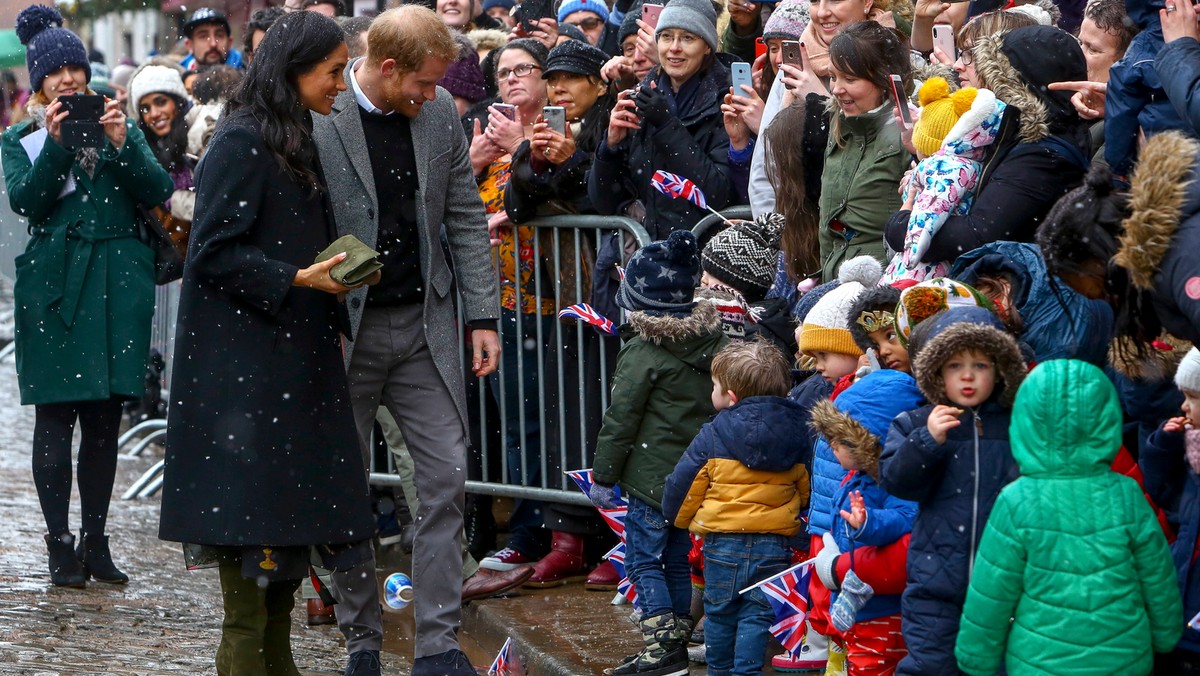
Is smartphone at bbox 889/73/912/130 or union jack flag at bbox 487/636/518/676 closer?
smartphone at bbox 889/73/912/130

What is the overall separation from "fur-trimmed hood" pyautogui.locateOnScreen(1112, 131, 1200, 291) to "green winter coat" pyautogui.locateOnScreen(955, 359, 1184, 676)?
36cm

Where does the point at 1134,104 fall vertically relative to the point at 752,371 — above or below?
above

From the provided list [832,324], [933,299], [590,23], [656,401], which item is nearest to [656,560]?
[656,401]

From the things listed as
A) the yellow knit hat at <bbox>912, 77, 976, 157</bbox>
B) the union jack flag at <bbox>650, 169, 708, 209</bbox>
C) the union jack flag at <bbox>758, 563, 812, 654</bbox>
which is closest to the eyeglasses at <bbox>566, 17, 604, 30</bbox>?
the union jack flag at <bbox>650, 169, 708, 209</bbox>

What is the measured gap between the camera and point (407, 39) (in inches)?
226

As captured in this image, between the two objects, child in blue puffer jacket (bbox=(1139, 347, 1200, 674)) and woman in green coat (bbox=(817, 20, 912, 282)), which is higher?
woman in green coat (bbox=(817, 20, 912, 282))

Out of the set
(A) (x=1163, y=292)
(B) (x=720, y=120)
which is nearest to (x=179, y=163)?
(B) (x=720, y=120)

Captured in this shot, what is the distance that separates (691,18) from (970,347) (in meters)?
3.16

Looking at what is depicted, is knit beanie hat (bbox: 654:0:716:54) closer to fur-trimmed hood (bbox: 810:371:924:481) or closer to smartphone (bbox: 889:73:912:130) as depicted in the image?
smartphone (bbox: 889:73:912:130)

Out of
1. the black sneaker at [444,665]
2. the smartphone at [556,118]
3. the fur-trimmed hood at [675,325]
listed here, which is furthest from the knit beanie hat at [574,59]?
the black sneaker at [444,665]

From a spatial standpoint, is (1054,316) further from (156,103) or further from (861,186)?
(156,103)

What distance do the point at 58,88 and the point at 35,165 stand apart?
21.3 inches

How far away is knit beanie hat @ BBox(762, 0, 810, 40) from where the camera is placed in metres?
7.27

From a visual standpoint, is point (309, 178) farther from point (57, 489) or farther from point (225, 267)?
point (57, 489)
